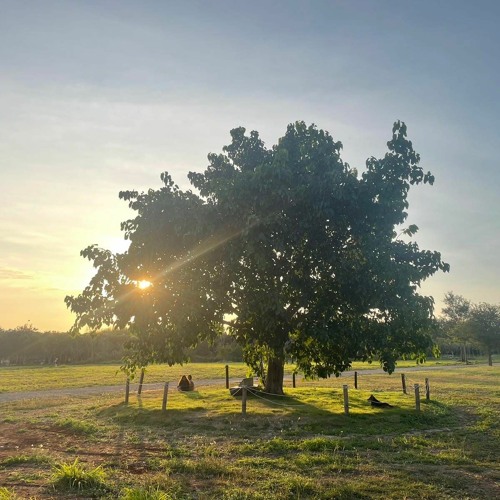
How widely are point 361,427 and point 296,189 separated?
9.54 metres

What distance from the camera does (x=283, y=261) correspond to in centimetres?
2253

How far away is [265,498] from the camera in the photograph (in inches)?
384

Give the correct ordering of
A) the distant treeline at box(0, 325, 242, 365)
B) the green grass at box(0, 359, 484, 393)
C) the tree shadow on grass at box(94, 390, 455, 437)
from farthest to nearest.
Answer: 1. the distant treeline at box(0, 325, 242, 365)
2. the green grass at box(0, 359, 484, 393)
3. the tree shadow on grass at box(94, 390, 455, 437)

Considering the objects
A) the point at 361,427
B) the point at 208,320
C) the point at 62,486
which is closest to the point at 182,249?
Answer: the point at 208,320

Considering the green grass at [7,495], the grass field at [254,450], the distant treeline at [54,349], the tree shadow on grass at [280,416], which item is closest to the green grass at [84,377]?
the tree shadow on grass at [280,416]

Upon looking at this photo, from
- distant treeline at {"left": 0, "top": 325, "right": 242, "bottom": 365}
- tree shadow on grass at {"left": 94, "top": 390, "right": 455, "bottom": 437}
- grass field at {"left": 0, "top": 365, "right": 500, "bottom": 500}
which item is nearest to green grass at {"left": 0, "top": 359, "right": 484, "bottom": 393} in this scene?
tree shadow on grass at {"left": 94, "top": 390, "right": 455, "bottom": 437}

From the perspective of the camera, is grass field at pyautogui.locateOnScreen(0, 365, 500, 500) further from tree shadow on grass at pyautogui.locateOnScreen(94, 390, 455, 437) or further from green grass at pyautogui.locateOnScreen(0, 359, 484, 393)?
green grass at pyautogui.locateOnScreen(0, 359, 484, 393)

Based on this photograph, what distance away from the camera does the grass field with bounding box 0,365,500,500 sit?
10461 millimetres

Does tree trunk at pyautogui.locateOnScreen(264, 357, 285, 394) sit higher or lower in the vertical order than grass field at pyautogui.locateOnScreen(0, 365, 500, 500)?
higher

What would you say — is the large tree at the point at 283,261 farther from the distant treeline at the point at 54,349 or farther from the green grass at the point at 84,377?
the distant treeline at the point at 54,349

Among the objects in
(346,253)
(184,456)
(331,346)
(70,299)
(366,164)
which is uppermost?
(366,164)

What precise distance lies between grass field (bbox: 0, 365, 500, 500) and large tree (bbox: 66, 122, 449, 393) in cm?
303

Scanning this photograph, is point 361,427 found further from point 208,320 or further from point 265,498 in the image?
point 265,498

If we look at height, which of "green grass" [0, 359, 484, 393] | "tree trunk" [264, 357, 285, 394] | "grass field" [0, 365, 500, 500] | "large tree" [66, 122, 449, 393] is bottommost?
"green grass" [0, 359, 484, 393]
